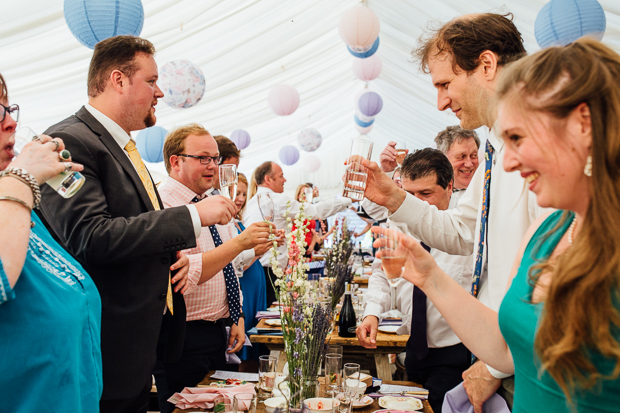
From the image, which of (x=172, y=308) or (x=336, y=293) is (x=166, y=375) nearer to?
(x=172, y=308)

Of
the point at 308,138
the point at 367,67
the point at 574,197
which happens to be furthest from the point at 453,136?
the point at 308,138

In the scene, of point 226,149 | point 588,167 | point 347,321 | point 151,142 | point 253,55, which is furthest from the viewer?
point 253,55

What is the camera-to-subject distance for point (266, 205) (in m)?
1.84

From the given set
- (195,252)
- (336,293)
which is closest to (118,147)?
(195,252)

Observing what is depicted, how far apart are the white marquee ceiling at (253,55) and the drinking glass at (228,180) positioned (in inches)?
50.8

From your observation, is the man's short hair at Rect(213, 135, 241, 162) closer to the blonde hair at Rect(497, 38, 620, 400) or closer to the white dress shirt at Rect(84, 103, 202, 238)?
the white dress shirt at Rect(84, 103, 202, 238)

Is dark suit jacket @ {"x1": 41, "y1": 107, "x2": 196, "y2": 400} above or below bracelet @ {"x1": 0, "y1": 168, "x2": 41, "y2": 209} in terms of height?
below

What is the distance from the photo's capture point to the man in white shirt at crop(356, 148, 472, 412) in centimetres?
226

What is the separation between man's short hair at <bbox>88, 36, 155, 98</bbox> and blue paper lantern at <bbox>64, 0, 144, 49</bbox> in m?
1.79

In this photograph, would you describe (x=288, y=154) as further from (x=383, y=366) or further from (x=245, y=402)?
(x=245, y=402)

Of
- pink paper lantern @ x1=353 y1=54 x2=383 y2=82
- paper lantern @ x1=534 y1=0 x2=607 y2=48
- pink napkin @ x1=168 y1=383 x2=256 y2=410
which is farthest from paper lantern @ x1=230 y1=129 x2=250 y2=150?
pink napkin @ x1=168 y1=383 x2=256 y2=410

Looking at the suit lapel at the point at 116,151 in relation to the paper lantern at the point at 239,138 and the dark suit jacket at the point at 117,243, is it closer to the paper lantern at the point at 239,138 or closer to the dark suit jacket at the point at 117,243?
the dark suit jacket at the point at 117,243

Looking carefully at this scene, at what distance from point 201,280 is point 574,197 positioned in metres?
1.72

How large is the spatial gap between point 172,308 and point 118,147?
0.66m
